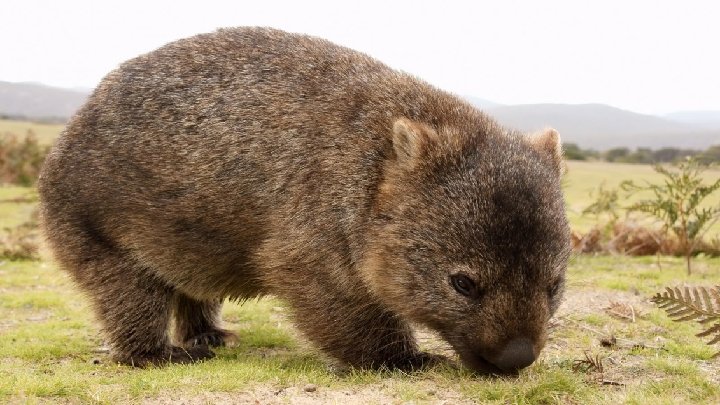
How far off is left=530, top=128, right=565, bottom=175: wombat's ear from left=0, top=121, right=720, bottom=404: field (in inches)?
46.5

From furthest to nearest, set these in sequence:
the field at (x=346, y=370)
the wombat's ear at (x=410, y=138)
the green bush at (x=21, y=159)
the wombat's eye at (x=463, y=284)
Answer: the green bush at (x=21, y=159)
the wombat's ear at (x=410, y=138)
the wombat's eye at (x=463, y=284)
the field at (x=346, y=370)

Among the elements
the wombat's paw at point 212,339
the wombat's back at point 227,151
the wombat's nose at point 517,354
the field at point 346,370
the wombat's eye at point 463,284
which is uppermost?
the wombat's back at point 227,151

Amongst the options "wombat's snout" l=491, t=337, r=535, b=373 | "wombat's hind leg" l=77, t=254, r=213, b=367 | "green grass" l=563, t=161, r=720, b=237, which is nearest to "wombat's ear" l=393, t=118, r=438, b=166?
"wombat's snout" l=491, t=337, r=535, b=373

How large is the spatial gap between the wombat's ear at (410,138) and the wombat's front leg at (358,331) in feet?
2.86

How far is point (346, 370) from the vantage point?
4.97 meters

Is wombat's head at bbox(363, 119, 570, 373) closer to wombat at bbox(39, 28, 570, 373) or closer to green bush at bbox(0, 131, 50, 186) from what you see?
wombat at bbox(39, 28, 570, 373)

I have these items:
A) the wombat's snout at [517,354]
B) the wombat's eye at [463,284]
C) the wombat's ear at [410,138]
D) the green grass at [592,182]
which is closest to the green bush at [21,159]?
the green grass at [592,182]

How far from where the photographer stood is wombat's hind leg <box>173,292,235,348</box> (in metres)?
6.54

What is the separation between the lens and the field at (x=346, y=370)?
4.11 m

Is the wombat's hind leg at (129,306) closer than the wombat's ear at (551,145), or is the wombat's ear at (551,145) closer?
the wombat's ear at (551,145)

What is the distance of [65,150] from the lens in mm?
5824

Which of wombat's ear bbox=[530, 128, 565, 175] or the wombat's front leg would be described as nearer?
the wombat's front leg

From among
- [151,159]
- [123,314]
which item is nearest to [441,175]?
[151,159]

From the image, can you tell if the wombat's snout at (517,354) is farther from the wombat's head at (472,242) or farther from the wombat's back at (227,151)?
the wombat's back at (227,151)
